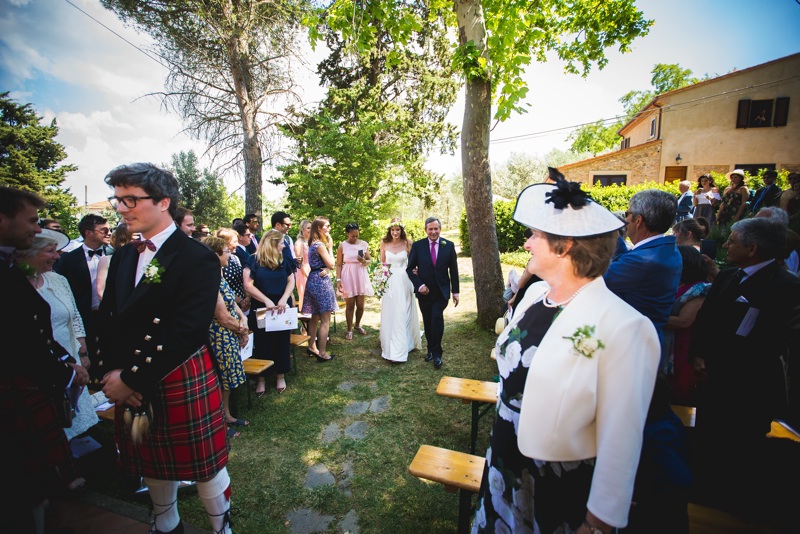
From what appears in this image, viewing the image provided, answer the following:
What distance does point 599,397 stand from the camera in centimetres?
135

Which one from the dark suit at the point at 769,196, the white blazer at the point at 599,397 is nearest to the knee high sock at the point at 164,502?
the white blazer at the point at 599,397

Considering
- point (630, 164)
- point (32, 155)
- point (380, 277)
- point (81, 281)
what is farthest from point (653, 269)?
point (32, 155)

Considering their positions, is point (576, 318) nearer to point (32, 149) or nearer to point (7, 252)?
point (7, 252)

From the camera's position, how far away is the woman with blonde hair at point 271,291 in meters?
4.68

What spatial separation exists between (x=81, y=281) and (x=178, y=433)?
11.1ft

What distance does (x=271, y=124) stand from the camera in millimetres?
13172

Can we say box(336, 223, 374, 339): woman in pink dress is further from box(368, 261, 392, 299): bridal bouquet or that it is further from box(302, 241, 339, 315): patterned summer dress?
box(302, 241, 339, 315): patterned summer dress

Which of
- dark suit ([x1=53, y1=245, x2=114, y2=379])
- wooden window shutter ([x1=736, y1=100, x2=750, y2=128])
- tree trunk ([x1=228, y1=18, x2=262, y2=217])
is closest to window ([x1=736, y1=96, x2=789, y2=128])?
wooden window shutter ([x1=736, y1=100, x2=750, y2=128])

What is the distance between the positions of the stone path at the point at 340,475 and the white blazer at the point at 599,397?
2156 millimetres

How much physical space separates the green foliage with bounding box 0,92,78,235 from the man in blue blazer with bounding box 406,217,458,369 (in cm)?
2429

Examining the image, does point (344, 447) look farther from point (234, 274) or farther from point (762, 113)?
point (762, 113)

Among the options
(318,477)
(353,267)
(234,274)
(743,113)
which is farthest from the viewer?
(743,113)

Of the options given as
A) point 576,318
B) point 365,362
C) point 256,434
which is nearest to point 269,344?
point 256,434

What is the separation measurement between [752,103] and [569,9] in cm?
2328
